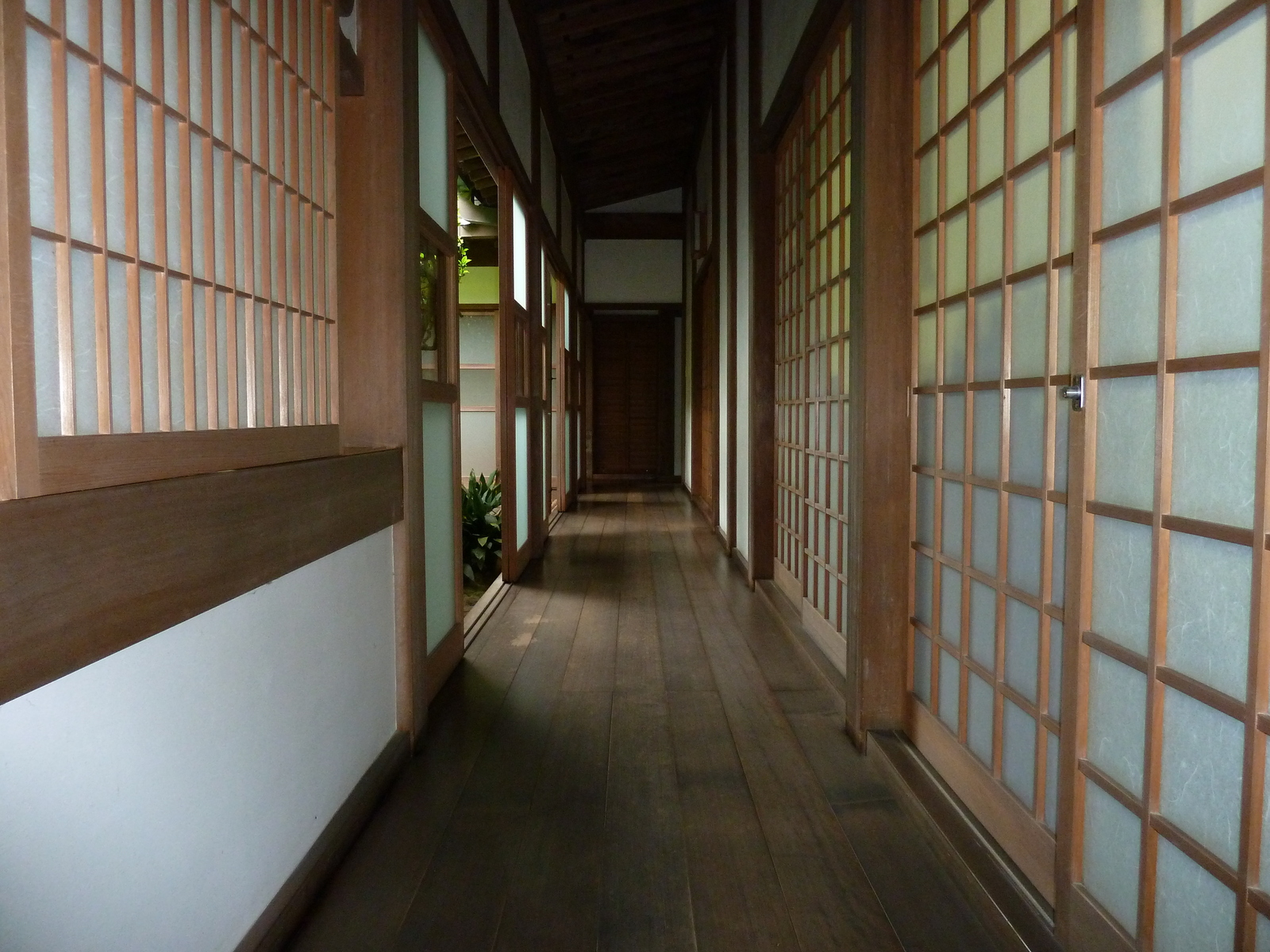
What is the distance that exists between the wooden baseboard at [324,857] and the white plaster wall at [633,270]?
730 centimetres

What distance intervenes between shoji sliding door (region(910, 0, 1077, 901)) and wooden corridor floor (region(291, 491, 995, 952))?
0.24m

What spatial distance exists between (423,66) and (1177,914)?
2417mm

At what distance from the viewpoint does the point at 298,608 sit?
139cm

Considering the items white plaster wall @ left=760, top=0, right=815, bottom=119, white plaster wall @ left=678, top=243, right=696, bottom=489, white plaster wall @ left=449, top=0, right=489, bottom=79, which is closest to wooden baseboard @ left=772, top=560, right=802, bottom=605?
white plaster wall @ left=760, top=0, right=815, bottom=119

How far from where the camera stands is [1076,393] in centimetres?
114

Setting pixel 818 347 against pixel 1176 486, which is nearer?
pixel 1176 486

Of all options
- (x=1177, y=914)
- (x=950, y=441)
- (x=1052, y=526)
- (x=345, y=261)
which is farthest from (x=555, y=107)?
(x=1177, y=914)

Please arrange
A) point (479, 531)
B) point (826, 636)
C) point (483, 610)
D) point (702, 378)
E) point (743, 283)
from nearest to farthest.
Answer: point (826, 636) → point (483, 610) → point (743, 283) → point (479, 531) → point (702, 378)

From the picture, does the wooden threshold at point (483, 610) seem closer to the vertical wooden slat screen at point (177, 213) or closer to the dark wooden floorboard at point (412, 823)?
the dark wooden floorboard at point (412, 823)

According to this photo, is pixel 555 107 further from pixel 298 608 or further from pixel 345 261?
pixel 298 608

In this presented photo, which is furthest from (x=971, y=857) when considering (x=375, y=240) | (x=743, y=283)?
(x=743, y=283)

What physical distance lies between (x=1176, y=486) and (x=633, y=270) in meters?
8.13

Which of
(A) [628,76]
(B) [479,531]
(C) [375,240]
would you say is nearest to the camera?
(C) [375,240]

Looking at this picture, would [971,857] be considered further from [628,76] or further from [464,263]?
[464,263]
